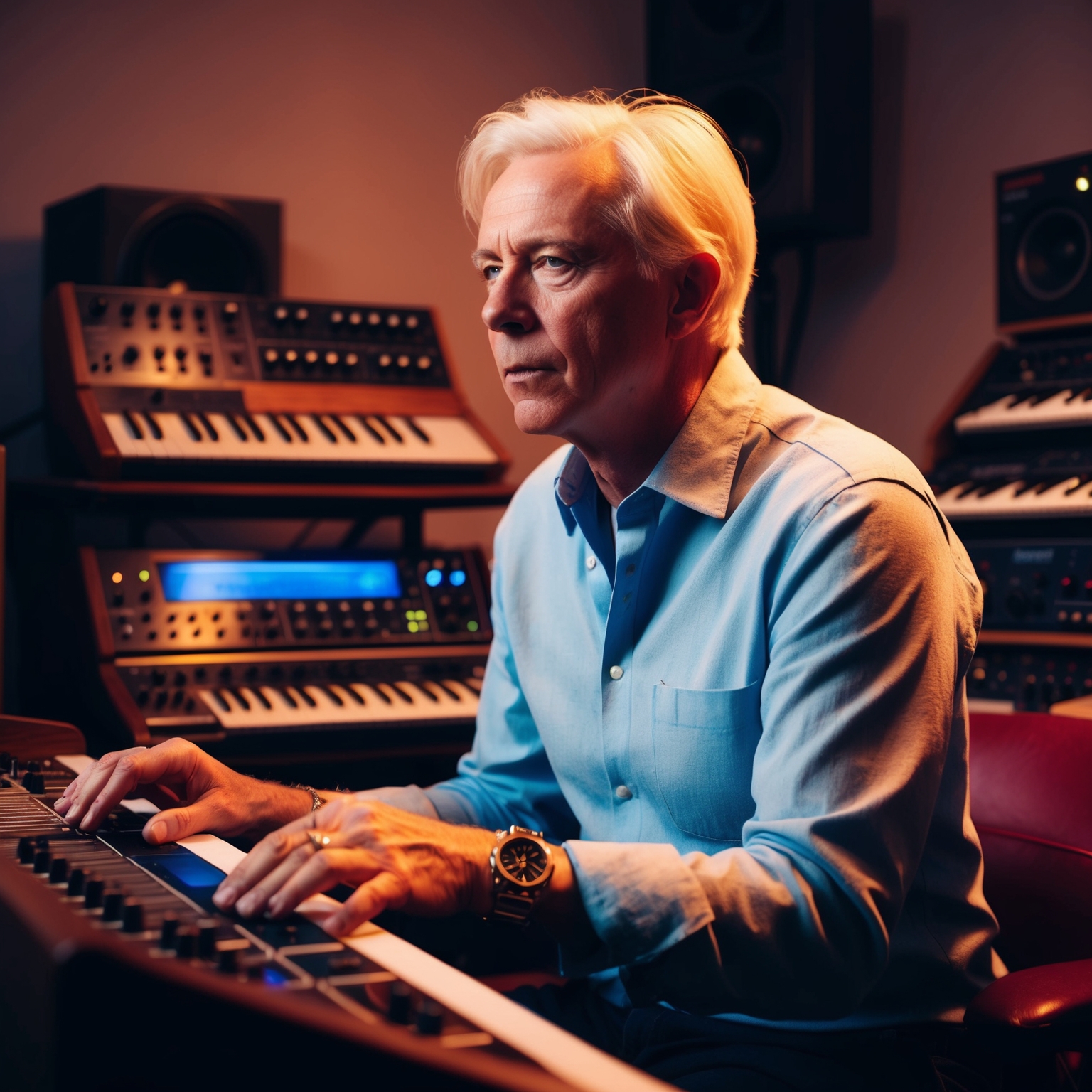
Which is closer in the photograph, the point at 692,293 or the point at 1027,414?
the point at 692,293

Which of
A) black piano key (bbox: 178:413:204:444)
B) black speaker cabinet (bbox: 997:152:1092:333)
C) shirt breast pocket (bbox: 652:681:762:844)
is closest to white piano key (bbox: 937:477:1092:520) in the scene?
black speaker cabinet (bbox: 997:152:1092:333)

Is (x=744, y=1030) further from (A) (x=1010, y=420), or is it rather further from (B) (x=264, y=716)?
(A) (x=1010, y=420)

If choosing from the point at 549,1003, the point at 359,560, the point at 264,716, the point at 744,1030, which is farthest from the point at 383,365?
the point at 744,1030

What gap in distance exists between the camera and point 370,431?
2520mm

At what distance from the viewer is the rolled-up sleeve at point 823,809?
1.06 meters

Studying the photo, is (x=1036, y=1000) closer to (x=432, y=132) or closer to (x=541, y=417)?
(x=541, y=417)

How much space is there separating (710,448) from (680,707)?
0.93ft

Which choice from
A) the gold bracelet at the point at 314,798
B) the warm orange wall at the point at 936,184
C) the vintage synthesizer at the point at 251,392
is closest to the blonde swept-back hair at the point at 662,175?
the gold bracelet at the point at 314,798

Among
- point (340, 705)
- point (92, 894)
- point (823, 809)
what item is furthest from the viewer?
point (340, 705)

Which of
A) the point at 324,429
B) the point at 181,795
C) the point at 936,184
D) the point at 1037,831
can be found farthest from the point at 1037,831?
the point at 936,184

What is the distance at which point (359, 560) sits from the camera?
255 cm

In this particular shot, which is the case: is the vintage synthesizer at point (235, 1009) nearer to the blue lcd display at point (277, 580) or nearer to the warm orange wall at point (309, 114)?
the blue lcd display at point (277, 580)

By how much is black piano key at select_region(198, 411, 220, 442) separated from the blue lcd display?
0.25 m

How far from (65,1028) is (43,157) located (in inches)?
102
